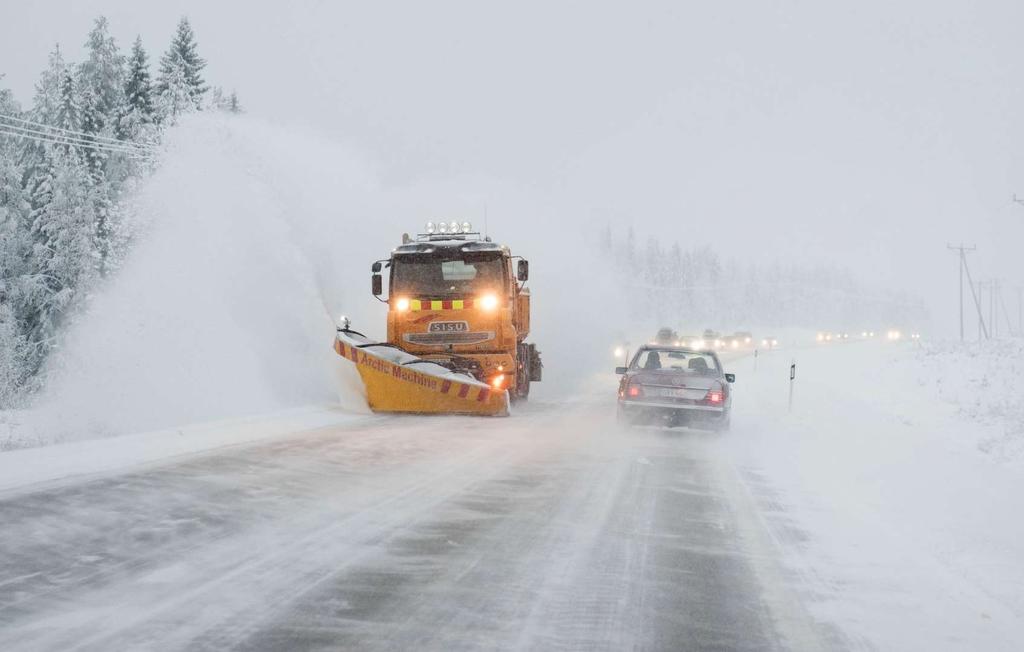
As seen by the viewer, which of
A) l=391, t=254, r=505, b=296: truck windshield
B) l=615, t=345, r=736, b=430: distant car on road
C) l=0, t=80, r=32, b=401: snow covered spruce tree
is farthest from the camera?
l=0, t=80, r=32, b=401: snow covered spruce tree

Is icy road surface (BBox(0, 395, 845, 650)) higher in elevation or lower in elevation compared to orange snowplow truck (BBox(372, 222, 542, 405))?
lower

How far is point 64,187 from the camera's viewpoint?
114 ft

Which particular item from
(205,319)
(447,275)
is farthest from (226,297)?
(447,275)

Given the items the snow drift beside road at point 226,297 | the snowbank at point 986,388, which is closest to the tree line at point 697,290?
the snowbank at point 986,388

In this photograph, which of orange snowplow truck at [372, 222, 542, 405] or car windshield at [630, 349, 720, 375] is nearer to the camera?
car windshield at [630, 349, 720, 375]

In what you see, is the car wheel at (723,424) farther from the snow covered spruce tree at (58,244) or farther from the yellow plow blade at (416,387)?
the snow covered spruce tree at (58,244)

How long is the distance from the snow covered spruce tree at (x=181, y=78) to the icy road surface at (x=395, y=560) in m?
33.2

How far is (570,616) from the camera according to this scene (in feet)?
15.0

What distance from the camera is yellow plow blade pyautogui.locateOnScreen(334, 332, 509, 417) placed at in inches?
630

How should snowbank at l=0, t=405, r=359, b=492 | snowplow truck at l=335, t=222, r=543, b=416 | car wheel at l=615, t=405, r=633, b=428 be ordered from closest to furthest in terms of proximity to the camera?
1. snowbank at l=0, t=405, r=359, b=492
2. car wheel at l=615, t=405, r=633, b=428
3. snowplow truck at l=335, t=222, r=543, b=416

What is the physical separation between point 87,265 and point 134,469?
2838 centimetres

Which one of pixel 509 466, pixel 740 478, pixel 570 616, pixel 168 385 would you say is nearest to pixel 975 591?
pixel 570 616

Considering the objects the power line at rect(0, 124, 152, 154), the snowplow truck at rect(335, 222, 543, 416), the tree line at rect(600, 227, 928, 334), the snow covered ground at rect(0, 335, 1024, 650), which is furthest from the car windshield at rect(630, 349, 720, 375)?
the tree line at rect(600, 227, 928, 334)

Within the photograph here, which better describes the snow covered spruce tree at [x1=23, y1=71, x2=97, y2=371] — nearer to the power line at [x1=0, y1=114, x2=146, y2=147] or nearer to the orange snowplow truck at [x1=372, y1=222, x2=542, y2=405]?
the power line at [x1=0, y1=114, x2=146, y2=147]
